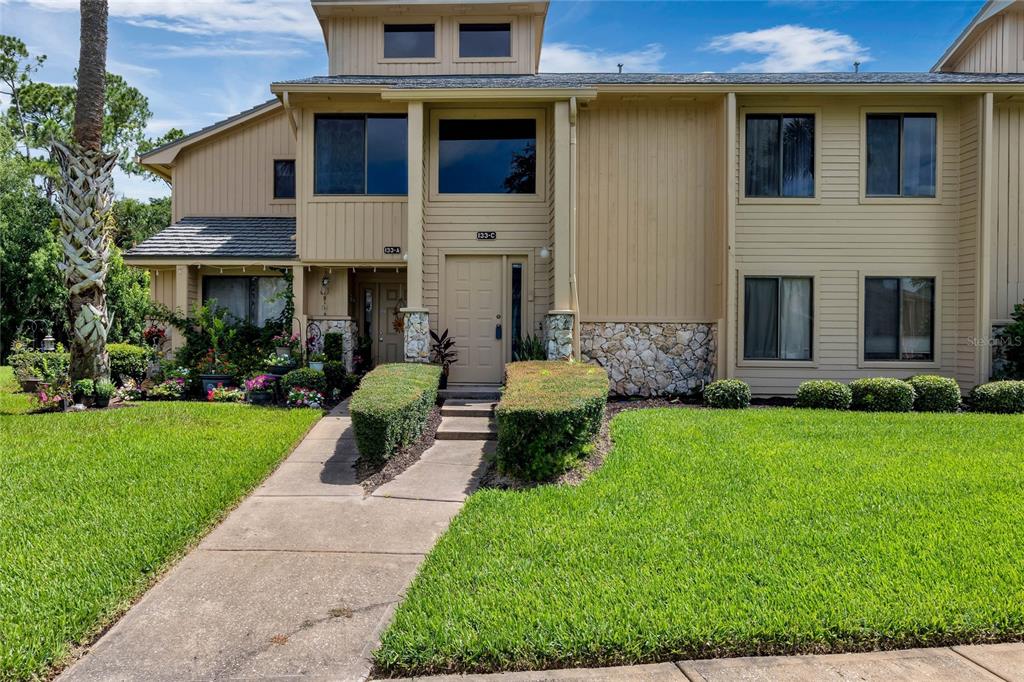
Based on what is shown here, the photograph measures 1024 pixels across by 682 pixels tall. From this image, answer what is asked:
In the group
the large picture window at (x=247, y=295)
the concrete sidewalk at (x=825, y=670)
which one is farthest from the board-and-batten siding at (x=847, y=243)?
the large picture window at (x=247, y=295)

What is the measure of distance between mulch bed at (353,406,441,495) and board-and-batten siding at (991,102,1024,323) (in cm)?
1006

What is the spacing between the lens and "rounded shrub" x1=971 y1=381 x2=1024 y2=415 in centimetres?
883

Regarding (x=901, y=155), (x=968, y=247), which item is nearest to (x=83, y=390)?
(x=901, y=155)

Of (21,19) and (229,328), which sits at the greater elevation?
(21,19)

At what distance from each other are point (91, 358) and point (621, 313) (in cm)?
838

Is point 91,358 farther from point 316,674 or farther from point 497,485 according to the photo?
point 316,674

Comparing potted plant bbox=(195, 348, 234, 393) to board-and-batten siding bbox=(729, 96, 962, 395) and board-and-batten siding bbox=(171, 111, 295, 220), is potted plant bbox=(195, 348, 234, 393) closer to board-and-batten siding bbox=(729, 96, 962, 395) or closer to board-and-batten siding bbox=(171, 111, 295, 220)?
board-and-batten siding bbox=(171, 111, 295, 220)

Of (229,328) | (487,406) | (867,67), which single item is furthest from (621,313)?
(867,67)

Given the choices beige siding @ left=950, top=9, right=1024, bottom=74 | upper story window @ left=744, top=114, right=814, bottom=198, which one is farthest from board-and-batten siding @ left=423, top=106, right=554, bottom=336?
beige siding @ left=950, top=9, right=1024, bottom=74

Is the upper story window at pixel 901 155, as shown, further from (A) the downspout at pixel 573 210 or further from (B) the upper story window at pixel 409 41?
(B) the upper story window at pixel 409 41

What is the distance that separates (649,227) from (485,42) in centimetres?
518

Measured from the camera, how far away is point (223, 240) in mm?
11492

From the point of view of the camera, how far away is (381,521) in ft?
16.1

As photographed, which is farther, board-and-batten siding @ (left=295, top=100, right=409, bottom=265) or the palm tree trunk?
board-and-batten siding @ (left=295, top=100, right=409, bottom=265)
